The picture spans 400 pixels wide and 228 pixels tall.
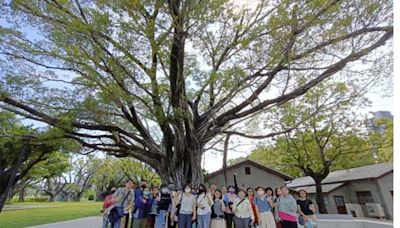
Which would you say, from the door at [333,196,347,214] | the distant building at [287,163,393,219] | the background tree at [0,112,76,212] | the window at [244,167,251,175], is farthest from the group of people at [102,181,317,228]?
the door at [333,196,347,214]

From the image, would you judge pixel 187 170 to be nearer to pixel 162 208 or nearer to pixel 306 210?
pixel 162 208

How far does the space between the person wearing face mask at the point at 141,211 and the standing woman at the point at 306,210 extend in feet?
11.0

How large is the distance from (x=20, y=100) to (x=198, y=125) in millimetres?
5742

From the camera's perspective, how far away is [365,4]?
19.0 ft

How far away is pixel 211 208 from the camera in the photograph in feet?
18.8

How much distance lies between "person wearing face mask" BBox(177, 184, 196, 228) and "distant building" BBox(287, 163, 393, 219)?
11931 mm

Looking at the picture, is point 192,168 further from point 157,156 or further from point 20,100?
point 20,100

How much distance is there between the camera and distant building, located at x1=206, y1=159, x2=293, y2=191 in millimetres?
16719

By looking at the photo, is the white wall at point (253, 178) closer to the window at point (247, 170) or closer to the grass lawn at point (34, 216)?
the window at point (247, 170)

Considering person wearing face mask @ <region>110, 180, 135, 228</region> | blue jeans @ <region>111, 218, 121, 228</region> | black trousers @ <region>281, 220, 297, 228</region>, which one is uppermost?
person wearing face mask @ <region>110, 180, 135, 228</region>

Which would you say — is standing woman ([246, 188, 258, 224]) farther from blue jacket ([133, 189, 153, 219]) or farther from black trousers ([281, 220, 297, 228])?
blue jacket ([133, 189, 153, 219])

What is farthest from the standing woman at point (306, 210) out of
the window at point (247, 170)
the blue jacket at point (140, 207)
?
the window at point (247, 170)

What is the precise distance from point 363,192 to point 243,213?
552 inches
